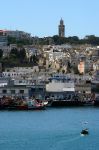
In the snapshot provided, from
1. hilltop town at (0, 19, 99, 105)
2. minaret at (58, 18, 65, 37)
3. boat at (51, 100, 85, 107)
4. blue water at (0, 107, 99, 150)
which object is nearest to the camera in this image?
blue water at (0, 107, 99, 150)

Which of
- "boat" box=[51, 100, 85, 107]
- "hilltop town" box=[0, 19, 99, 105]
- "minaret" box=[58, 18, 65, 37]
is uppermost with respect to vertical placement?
"minaret" box=[58, 18, 65, 37]

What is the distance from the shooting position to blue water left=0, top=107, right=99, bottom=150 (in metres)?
40.8

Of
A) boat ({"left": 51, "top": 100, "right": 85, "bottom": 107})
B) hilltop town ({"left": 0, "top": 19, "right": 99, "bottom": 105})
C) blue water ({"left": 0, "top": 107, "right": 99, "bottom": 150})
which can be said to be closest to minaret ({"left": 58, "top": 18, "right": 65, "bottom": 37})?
hilltop town ({"left": 0, "top": 19, "right": 99, "bottom": 105})

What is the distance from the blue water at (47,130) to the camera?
40.8 m

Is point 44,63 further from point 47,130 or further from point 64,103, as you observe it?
point 47,130

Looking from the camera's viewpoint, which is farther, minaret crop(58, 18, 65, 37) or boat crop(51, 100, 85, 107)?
minaret crop(58, 18, 65, 37)

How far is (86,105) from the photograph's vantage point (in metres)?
76.7

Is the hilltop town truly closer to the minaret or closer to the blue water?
the minaret

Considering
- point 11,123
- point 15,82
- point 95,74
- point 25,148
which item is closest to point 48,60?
point 95,74

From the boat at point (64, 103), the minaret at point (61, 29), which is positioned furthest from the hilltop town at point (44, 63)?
the boat at point (64, 103)

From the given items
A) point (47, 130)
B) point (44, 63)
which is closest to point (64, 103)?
point (47, 130)

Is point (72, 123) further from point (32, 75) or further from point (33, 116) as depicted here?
point (32, 75)

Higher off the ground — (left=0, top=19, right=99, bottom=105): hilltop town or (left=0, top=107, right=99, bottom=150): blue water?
(left=0, top=19, right=99, bottom=105): hilltop town

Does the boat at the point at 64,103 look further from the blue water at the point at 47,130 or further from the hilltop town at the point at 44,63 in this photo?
the blue water at the point at 47,130
